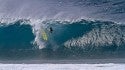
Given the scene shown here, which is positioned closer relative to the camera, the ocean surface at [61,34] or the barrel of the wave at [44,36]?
the ocean surface at [61,34]

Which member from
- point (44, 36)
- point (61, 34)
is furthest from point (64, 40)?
point (44, 36)

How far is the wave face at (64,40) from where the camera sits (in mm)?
6832

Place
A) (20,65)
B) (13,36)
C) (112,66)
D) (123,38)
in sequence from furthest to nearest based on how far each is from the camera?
(13,36)
(123,38)
(20,65)
(112,66)

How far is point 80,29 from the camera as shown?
716 centimetres

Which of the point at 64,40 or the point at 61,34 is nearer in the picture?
the point at 64,40

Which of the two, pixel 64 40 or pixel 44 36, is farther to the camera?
pixel 44 36

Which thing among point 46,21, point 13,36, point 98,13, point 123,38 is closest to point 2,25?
point 13,36

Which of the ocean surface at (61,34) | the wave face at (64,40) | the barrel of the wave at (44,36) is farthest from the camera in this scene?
the barrel of the wave at (44,36)

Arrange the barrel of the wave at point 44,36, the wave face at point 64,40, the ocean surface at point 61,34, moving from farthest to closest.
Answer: the barrel of the wave at point 44,36, the wave face at point 64,40, the ocean surface at point 61,34

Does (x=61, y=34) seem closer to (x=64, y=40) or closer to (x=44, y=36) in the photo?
(x=64, y=40)

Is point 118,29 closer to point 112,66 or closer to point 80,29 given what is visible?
point 80,29

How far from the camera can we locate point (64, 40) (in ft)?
23.3

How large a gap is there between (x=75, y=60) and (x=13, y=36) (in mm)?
1503

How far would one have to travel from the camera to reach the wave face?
22.4 feet
